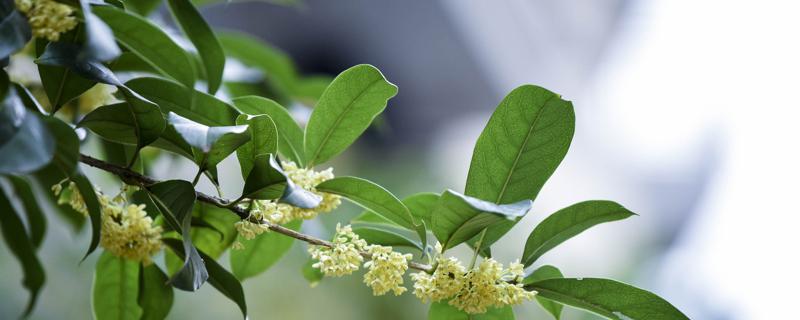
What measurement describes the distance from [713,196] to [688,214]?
0.29 m

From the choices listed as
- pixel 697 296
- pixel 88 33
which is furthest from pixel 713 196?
pixel 88 33

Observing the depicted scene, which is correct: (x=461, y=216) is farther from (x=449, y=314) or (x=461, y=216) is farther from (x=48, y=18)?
(x=48, y=18)

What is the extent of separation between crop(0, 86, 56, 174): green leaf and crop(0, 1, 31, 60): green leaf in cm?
3

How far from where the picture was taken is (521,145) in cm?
56

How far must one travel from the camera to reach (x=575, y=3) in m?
3.85

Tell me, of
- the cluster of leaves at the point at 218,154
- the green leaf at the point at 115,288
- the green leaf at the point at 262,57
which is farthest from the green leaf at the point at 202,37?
the green leaf at the point at 262,57

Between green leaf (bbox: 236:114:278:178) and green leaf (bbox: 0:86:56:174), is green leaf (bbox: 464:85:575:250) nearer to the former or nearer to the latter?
green leaf (bbox: 236:114:278:178)

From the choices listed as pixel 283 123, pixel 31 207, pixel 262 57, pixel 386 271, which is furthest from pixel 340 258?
pixel 262 57

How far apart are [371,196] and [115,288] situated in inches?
12.2

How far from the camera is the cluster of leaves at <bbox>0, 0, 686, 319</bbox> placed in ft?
1.45

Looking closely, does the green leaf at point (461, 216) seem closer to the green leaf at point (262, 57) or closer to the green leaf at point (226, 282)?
the green leaf at point (226, 282)

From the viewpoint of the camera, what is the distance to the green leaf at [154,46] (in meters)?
0.56

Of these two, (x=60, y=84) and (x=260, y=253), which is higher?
(x=60, y=84)

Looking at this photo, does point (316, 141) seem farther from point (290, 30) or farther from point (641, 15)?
point (641, 15)
